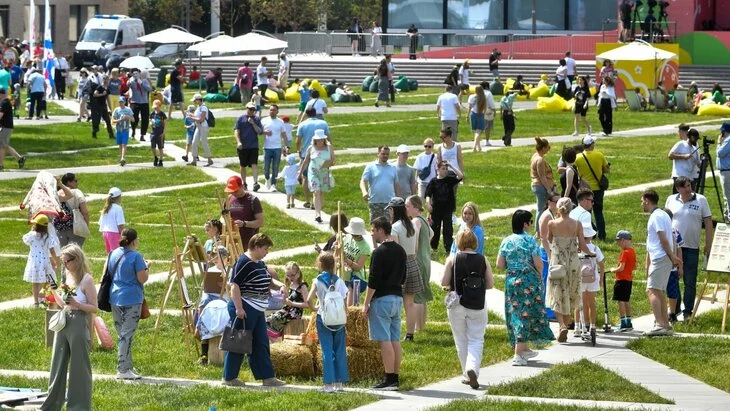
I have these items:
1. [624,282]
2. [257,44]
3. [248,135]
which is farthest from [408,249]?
[257,44]

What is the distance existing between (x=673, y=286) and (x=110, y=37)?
176 ft

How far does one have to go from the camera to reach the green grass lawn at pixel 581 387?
545 inches

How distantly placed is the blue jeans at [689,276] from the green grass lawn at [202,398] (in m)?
5.59

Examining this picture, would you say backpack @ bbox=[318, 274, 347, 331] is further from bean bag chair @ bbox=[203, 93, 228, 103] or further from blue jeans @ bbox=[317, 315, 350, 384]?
bean bag chair @ bbox=[203, 93, 228, 103]

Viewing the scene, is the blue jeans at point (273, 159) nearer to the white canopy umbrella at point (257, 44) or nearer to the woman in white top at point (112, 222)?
the woman in white top at point (112, 222)

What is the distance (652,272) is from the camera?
669 inches

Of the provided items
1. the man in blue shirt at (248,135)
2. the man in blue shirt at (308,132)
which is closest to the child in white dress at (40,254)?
the man in blue shirt at (308,132)

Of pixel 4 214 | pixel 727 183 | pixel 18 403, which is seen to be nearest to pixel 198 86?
pixel 4 214

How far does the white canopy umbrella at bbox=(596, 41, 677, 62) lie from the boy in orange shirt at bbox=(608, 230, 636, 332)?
3221cm

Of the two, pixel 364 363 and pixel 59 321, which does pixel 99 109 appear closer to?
pixel 364 363

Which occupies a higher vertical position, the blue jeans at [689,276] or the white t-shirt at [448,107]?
the white t-shirt at [448,107]

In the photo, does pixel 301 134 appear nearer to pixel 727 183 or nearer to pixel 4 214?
pixel 4 214

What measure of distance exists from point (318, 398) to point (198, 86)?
45868mm

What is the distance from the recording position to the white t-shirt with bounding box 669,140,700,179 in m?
24.4
